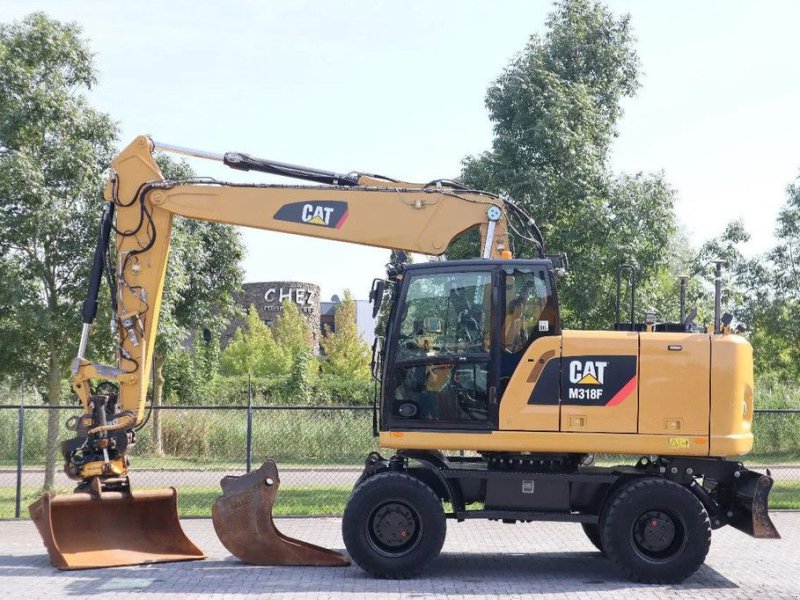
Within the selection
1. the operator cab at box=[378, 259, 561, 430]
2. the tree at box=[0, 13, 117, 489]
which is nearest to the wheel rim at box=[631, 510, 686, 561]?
the operator cab at box=[378, 259, 561, 430]

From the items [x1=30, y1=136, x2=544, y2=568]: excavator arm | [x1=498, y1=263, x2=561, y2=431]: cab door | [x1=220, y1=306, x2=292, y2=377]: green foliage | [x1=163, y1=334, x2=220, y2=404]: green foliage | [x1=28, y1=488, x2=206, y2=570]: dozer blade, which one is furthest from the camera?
[x1=220, y1=306, x2=292, y2=377]: green foliage

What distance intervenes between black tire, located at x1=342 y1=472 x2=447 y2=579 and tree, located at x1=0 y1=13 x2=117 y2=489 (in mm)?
7922

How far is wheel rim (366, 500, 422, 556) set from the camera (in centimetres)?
1092

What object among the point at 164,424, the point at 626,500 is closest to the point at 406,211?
the point at 626,500

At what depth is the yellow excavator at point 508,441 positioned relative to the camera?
10.9m

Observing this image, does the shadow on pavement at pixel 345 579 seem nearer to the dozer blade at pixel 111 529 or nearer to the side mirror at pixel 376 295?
the dozer blade at pixel 111 529

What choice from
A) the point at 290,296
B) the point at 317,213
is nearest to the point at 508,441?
the point at 317,213

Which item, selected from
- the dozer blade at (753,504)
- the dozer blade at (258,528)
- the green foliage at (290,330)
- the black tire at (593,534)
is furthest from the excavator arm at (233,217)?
the green foliage at (290,330)

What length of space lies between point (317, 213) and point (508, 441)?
10.8 feet

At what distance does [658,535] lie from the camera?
428 inches

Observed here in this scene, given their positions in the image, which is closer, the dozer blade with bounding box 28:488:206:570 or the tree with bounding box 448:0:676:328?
the dozer blade with bounding box 28:488:206:570

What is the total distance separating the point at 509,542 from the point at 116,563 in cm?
487

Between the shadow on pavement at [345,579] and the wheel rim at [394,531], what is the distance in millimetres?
332

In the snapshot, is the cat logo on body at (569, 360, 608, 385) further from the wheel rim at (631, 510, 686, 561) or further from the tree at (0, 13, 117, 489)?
the tree at (0, 13, 117, 489)
